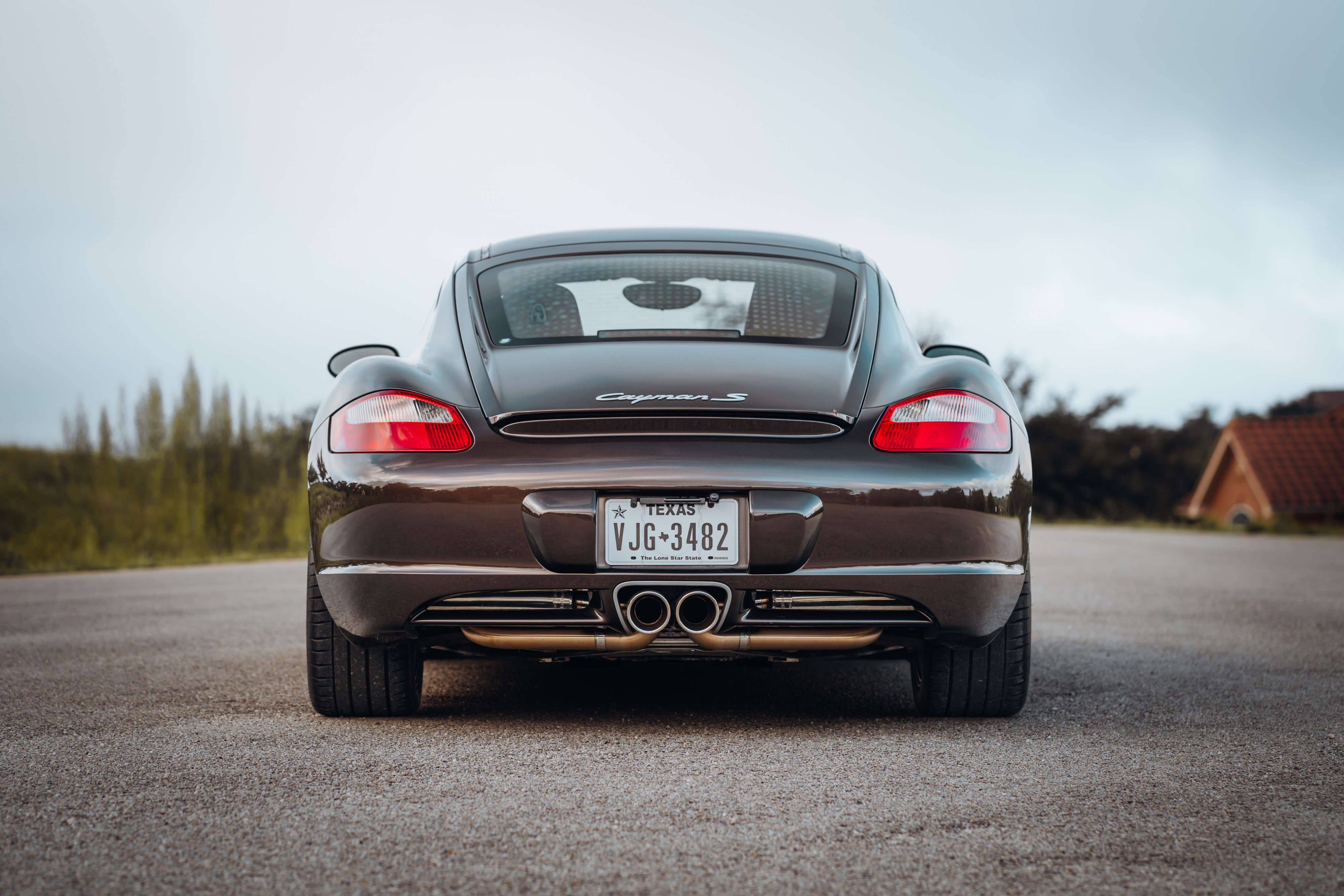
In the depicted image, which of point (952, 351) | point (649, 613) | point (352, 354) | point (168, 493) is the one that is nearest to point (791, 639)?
point (649, 613)

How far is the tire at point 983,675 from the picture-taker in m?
3.07

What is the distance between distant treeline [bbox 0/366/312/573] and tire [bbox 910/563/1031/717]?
10155 millimetres

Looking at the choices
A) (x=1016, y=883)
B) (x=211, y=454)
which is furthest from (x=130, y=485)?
(x=1016, y=883)

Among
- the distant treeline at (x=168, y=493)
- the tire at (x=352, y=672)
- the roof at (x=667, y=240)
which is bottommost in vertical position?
the distant treeline at (x=168, y=493)

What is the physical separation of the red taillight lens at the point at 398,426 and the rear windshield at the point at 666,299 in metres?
0.38

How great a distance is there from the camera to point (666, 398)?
2.78 m

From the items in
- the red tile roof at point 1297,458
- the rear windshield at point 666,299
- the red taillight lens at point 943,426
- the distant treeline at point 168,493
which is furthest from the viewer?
the red tile roof at point 1297,458

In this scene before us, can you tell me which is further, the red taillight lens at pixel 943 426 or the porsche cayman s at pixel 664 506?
the red taillight lens at pixel 943 426

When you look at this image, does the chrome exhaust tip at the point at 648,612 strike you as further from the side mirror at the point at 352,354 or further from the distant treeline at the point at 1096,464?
the distant treeline at the point at 1096,464

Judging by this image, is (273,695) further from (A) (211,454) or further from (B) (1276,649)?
(A) (211,454)

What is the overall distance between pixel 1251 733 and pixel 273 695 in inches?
114

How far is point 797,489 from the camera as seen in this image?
106 inches

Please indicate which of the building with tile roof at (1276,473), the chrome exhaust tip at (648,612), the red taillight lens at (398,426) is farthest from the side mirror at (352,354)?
the building with tile roof at (1276,473)

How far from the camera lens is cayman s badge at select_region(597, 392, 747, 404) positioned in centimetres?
277
